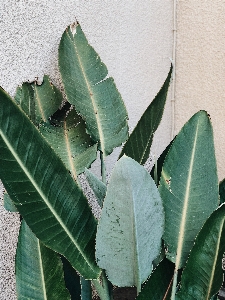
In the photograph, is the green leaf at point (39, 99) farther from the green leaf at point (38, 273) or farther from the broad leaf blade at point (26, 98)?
the green leaf at point (38, 273)

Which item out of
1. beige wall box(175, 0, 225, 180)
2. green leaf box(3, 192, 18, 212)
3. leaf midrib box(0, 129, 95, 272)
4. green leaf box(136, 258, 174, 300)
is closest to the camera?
leaf midrib box(0, 129, 95, 272)

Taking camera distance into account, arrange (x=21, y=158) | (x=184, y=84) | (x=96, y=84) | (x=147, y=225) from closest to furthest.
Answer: (x=21, y=158), (x=147, y=225), (x=96, y=84), (x=184, y=84)

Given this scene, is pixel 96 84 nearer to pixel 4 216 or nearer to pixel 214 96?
pixel 4 216

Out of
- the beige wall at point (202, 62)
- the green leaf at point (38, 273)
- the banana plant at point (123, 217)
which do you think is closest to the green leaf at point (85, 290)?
the banana plant at point (123, 217)

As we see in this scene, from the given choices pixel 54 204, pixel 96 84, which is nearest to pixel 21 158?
pixel 54 204

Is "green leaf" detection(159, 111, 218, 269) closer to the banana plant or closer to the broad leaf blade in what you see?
the banana plant

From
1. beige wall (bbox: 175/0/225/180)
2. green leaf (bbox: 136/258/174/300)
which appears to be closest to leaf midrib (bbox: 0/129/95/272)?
green leaf (bbox: 136/258/174/300)

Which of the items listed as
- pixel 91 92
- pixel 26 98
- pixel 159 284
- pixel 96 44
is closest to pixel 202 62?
pixel 96 44
